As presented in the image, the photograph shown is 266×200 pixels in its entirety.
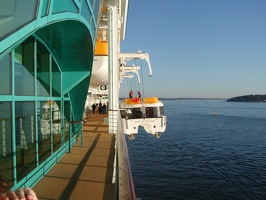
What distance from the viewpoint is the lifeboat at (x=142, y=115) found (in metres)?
20.8

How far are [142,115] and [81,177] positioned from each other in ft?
49.5

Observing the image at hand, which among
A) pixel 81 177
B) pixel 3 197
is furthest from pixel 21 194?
pixel 81 177

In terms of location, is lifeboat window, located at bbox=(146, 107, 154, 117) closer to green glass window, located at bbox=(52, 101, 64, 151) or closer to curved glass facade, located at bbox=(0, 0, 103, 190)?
curved glass facade, located at bbox=(0, 0, 103, 190)

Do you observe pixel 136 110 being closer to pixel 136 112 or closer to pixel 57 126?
pixel 136 112

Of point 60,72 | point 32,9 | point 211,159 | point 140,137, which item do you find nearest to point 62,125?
point 60,72

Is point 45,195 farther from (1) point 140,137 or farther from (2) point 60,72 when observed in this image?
(1) point 140,137

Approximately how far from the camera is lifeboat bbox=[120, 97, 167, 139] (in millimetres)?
20812

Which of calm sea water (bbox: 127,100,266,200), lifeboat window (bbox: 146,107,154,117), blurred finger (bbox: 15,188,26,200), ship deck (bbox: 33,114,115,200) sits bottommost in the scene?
calm sea water (bbox: 127,100,266,200)

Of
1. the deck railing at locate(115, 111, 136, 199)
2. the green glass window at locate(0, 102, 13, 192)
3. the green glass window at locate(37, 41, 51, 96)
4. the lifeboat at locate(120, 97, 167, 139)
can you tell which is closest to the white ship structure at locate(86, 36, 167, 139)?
the lifeboat at locate(120, 97, 167, 139)

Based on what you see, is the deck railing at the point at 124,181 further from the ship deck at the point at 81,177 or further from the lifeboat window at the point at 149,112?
the lifeboat window at the point at 149,112

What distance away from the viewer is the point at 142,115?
20922 mm

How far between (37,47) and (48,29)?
1.20 meters

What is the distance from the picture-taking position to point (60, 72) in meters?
8.54

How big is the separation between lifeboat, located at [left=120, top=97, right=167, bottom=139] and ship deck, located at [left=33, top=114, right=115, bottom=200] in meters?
11.6
